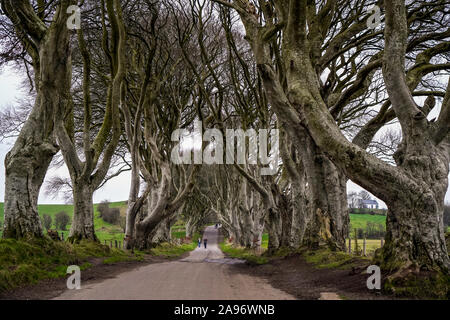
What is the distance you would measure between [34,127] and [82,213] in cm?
409

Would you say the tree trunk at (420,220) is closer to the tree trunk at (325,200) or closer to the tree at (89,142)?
the tree trunk at (325,200)

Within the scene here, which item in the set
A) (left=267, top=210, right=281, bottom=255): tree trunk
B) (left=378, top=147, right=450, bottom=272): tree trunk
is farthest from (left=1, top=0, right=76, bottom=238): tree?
(left=267, top=210, right=281, bottom=255): tree trunk

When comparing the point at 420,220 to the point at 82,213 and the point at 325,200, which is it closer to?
the point at 325,200

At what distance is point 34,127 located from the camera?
7535 mm

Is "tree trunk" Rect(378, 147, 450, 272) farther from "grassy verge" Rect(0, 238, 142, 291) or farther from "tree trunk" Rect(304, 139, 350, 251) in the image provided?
"grassy verge" Rect(0, 238, 142, 291)

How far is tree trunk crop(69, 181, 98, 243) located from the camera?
10.5 metres

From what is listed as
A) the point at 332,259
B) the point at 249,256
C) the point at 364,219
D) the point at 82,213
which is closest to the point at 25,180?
the point at 82,213

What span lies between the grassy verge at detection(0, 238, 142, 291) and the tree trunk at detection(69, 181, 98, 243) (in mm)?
2138

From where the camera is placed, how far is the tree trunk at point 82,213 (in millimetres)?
10531

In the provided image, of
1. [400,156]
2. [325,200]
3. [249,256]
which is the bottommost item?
[249,256]

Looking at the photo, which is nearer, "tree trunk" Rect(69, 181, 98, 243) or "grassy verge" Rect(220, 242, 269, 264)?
"tree trunk" Rect(69, 181, 98, 243)

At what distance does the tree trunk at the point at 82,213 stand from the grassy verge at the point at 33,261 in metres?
2.14
